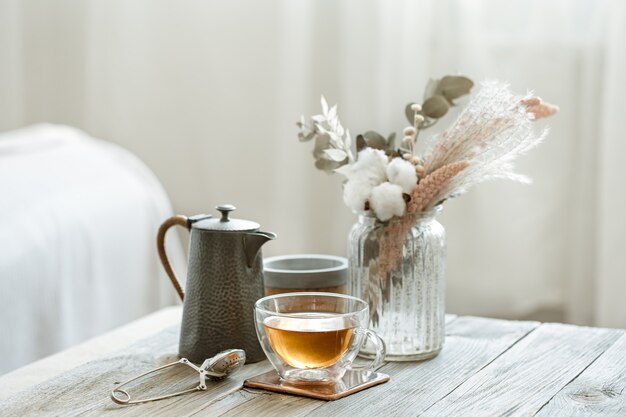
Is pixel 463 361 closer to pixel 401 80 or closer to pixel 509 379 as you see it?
pixel 509 379

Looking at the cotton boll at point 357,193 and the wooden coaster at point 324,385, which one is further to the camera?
the cotton boll at point 357,193

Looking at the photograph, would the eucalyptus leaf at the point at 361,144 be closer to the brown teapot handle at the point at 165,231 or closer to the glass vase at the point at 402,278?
the glass vase at the point at 402,278

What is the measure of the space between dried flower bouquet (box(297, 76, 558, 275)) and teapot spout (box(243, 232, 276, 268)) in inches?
4.6

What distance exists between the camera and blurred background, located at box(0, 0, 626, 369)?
224 centimetres

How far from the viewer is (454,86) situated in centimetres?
123

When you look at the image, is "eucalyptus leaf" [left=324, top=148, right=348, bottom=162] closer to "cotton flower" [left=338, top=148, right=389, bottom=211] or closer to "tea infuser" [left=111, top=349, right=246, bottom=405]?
"cotton flower" [left=338, top=148, right=389, bottom=211]

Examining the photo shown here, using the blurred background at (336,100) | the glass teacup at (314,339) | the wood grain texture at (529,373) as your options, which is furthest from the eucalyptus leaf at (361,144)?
the blurred background at (336,100)

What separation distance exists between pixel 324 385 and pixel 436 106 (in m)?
0.42

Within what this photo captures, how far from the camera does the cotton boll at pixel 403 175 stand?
110 centimetres

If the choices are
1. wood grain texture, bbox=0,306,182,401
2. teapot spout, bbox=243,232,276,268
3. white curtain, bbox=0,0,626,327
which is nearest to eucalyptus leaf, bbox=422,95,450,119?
teapot spout, bbox=243,232,276,268

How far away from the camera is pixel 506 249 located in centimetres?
235

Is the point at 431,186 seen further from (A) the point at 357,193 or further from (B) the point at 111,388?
(B) the point at 111,388

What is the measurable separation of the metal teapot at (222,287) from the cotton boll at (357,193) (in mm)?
109

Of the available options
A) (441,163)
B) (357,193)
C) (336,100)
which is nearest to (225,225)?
(357,193)
